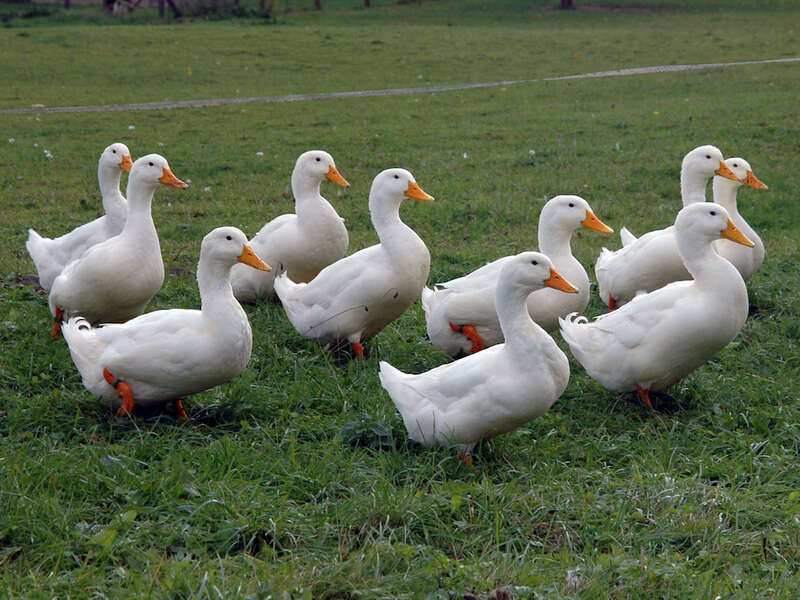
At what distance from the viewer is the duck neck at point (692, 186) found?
258 inches

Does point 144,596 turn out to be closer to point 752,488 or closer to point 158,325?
point 158,325

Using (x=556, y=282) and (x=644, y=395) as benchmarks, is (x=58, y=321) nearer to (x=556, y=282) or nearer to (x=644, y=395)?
(x=556, y=282)

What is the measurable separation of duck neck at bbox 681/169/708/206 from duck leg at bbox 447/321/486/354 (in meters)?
2.15

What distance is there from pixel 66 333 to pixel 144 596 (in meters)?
2.09

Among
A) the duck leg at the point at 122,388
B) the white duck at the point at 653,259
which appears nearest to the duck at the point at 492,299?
the white duck at the point at 653,259

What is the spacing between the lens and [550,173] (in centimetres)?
1041

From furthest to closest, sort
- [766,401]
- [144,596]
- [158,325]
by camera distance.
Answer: [766,401] < [158,325] < [144,596]

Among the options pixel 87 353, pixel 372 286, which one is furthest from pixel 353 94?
pixel 87 353

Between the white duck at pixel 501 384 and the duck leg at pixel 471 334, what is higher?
the white duck at pixel 501 384

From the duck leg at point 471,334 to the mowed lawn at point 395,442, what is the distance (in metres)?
0.29

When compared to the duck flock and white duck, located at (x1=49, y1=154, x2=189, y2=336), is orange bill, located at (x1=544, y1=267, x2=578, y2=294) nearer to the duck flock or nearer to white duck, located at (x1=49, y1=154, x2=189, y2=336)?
the duck flock

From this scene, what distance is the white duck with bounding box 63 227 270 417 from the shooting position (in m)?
4.30

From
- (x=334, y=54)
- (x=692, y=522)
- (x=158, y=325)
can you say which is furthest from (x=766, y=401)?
(x=334, y=54)

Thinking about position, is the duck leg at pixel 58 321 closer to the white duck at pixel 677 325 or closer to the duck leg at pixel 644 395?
the white duck at pixel 677 325
